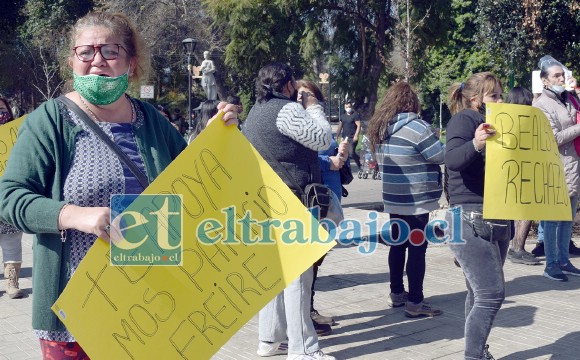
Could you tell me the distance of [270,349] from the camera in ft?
15.8

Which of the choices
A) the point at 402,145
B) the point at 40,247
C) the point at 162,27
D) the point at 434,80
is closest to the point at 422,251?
the point at 402,145

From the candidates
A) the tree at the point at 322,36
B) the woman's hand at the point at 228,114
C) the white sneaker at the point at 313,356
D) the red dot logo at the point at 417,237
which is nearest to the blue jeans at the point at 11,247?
the white sneaker at the point at 313,356

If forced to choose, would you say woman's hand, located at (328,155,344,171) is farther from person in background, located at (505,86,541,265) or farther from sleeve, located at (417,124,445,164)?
person in background, located at (505,86,541,265)

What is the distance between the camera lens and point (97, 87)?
239cm

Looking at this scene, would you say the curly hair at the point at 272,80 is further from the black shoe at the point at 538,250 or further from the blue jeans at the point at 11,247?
the black shoe at the point at 538,250

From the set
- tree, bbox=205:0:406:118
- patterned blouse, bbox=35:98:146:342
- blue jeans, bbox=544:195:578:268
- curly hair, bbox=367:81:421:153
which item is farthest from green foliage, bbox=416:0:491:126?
patterned blouse, bbox=35:98:146:342

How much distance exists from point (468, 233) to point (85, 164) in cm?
242

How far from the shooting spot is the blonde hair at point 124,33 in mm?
2494

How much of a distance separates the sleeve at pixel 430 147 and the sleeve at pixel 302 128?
1.21m

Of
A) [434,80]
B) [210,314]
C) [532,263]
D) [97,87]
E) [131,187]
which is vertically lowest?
[532,263]

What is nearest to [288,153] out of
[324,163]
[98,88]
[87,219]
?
[324,163]

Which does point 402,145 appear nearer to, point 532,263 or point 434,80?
point 532,263

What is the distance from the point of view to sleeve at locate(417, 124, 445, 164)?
18.2 feet

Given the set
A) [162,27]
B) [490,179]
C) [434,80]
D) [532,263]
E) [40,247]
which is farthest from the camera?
[434,80]
